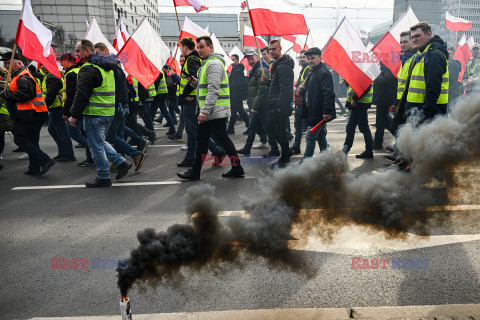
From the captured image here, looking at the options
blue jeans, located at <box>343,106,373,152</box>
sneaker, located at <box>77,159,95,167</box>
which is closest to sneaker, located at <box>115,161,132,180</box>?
sneaker, located at <box>77,159,95,167</box>

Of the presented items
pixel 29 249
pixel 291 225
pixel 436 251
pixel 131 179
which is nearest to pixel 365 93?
pixel 436 251

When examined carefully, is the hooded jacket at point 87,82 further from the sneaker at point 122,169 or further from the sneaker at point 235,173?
the sneaker at point 235,173

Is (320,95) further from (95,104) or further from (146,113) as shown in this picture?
(146,113)

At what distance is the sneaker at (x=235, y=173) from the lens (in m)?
5.96

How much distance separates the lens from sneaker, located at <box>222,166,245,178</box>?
19.6 feet

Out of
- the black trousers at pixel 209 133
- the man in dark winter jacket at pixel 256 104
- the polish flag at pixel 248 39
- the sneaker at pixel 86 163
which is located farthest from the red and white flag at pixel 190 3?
the black trousers at pixel 209 133

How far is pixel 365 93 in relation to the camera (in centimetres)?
654

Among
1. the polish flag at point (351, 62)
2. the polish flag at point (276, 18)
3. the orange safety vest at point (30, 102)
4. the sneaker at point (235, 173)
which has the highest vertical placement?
the polish flag at point (276, 18)

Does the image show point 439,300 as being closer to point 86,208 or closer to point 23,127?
point 86,208

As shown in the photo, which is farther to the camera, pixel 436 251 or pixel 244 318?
pixel 436 251

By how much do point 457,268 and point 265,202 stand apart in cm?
187

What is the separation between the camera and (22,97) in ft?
20.0

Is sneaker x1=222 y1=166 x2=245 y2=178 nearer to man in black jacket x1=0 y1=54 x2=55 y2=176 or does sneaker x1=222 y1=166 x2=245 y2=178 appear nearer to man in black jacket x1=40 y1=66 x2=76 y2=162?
man in black jacket x1=0 y1=54 x2=55 y2=176

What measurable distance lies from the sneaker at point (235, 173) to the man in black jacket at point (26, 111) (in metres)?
3.19
